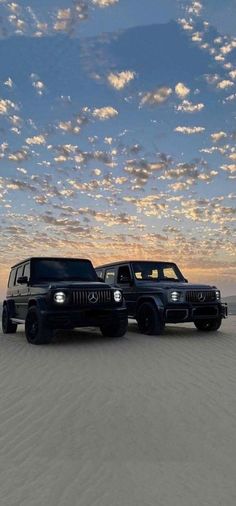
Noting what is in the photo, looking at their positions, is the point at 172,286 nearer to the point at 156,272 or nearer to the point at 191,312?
the point at 191,312

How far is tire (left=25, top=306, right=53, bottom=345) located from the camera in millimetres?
9372

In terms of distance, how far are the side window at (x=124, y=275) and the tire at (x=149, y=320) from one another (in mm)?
1067

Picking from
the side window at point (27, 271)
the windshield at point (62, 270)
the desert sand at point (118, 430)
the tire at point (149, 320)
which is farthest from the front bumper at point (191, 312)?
the side window at point (27, 271)

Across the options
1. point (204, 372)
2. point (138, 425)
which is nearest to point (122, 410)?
point (138, 425)

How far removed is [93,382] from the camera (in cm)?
626

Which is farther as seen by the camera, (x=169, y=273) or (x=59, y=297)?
(x=169, y=273)

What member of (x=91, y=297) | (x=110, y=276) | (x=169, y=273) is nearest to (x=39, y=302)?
(x=91, y=297)

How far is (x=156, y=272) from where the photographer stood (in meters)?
12.2

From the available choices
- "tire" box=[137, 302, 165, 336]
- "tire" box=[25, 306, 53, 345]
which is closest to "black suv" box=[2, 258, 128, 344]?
"tire" box=[25, 306, 53, 345]

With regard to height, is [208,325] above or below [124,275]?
below

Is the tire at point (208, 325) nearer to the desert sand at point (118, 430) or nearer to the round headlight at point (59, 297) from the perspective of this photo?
the desert sand at point (118, 430)

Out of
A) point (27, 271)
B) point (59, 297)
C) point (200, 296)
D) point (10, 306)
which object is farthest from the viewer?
point (10, 306)

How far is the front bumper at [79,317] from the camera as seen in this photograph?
30.3 feet

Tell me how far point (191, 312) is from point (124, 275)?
240 centimetres
